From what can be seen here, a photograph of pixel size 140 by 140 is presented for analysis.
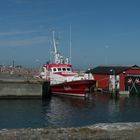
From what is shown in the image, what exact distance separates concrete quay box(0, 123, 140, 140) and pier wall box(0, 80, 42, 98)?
114ft

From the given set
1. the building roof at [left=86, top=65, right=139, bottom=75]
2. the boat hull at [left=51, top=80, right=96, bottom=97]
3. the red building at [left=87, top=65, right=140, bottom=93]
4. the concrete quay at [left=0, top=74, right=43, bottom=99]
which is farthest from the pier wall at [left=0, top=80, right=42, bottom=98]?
the building roof at [left=86, top=65, right=139, bottom=75]

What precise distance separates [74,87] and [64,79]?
2318mm

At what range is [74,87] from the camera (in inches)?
1946

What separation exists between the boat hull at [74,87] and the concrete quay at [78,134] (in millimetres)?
38804

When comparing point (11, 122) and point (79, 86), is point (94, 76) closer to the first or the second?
point (79, 86)

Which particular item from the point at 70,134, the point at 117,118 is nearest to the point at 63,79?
the point at 117,118

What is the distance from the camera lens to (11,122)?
27.3 m

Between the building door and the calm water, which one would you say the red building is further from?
the calm water

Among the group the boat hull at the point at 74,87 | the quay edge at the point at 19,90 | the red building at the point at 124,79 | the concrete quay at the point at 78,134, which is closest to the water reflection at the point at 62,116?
the quay edge at the point at 19,90

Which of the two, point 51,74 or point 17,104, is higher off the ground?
point 51,74

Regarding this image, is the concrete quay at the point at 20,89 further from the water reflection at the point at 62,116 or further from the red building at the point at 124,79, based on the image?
the red building at the point at 124,79

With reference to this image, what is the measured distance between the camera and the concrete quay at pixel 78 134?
8.80 metres

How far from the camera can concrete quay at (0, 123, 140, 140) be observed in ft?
28.9

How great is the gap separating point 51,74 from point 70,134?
4351 cm
